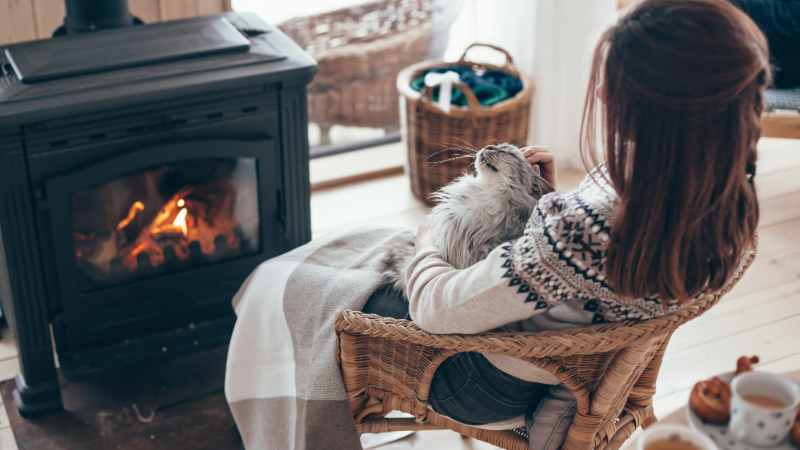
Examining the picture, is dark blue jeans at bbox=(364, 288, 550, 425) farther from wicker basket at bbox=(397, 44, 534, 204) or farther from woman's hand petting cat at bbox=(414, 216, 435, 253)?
wicker basket at bbox=(397, 44, 534, 204)

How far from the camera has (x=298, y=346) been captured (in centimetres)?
134

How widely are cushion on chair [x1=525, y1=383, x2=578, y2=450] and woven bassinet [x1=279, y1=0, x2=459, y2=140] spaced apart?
189 cm

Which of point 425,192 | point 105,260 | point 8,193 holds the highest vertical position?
point 8,193

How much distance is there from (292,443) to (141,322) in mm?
641

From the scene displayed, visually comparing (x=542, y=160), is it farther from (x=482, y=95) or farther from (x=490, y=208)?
(x=482, y=95)

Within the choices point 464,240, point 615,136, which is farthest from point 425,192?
point 615,136

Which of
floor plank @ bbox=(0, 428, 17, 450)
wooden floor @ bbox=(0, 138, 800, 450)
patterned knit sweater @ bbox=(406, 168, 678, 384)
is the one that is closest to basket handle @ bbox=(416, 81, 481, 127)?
wooden floor @ bbox=(0, 138, 800, 450)

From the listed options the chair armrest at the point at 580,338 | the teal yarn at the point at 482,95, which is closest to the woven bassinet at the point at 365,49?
the teal yarn at the point at 482,95

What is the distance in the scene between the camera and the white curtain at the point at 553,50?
256 centimetres

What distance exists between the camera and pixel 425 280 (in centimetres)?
111

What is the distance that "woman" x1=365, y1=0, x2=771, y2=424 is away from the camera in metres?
0.85

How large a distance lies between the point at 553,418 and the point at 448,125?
1.36 m

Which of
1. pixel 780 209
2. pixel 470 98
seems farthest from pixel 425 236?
pixel 780 209

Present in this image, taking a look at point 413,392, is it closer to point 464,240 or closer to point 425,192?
point 464,240
